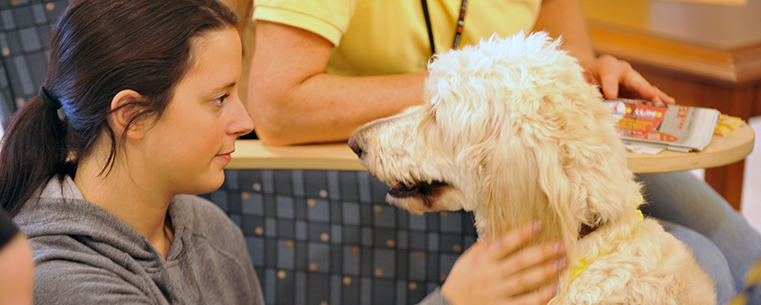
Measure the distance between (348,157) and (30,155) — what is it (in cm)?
58

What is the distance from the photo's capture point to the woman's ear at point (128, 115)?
864 millimetres

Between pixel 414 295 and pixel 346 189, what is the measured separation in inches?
12.9

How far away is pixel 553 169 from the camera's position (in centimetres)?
80

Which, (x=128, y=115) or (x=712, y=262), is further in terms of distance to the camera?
(x=712, y=262)

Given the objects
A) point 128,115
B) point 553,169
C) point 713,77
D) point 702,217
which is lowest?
point 702,217

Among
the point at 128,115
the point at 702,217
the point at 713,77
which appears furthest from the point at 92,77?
the point at 713,77

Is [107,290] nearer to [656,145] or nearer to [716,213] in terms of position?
[656,145]

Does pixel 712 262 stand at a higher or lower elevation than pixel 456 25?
lower

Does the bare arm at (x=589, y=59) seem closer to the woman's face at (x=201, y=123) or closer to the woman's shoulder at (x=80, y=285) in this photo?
the woman's face at (x=201, y=123)

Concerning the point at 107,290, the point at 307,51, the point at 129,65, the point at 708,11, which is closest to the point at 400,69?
the point at 307,51

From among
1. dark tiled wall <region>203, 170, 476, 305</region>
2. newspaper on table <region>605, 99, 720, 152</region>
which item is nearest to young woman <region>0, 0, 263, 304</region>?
dark tiled wall <region>203, 170, 476, 305</region>

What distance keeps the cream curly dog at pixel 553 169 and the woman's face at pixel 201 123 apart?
33 cm

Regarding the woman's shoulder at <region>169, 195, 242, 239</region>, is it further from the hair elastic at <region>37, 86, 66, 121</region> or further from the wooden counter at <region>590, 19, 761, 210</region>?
the wooden counter at <region>590, 19, 761, 210</region>

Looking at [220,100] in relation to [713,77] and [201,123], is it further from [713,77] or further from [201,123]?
[713,77]
